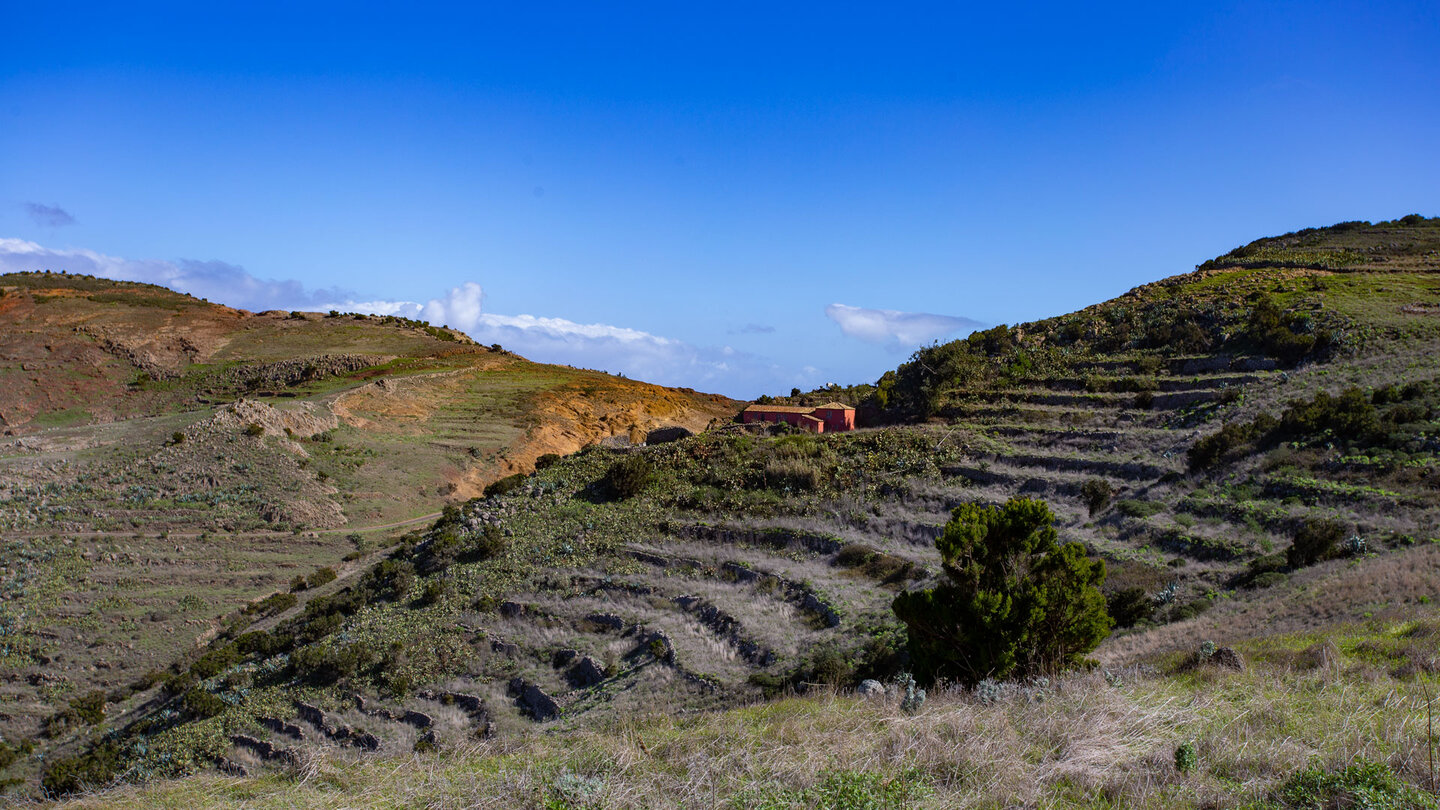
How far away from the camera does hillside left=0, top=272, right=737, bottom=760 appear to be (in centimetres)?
2273

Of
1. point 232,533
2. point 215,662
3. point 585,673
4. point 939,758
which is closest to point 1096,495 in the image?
point 585,673

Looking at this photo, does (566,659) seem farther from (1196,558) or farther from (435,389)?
(435,389)

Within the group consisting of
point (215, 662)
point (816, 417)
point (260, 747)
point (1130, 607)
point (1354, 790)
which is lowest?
point (260, 747)

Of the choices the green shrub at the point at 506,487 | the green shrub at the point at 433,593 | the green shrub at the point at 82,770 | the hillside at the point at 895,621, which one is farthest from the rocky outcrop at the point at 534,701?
the green shrub at the point at 506,487

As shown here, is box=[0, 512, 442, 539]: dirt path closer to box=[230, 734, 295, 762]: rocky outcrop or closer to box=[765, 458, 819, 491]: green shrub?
box=[230, 734, 295, 762]: rocky outcrop

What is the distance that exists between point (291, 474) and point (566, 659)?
22.3 m

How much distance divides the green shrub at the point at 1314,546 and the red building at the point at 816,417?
18.8 m

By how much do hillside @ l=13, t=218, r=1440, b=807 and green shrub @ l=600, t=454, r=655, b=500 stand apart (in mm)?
207

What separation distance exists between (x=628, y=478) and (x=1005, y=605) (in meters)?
16.4

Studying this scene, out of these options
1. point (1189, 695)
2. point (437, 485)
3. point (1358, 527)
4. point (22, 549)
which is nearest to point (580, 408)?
point (437, 485)

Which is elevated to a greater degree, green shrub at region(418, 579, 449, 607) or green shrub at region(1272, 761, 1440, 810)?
green shrub at region(1272, 761, 1440, 810)

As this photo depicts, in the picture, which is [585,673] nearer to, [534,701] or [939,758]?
[534,701]

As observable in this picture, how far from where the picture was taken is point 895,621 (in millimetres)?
16156

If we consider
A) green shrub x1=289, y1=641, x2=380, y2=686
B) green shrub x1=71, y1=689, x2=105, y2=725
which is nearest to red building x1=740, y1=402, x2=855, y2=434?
green shrub x1=289, y1=641, x2=380, y2=686
